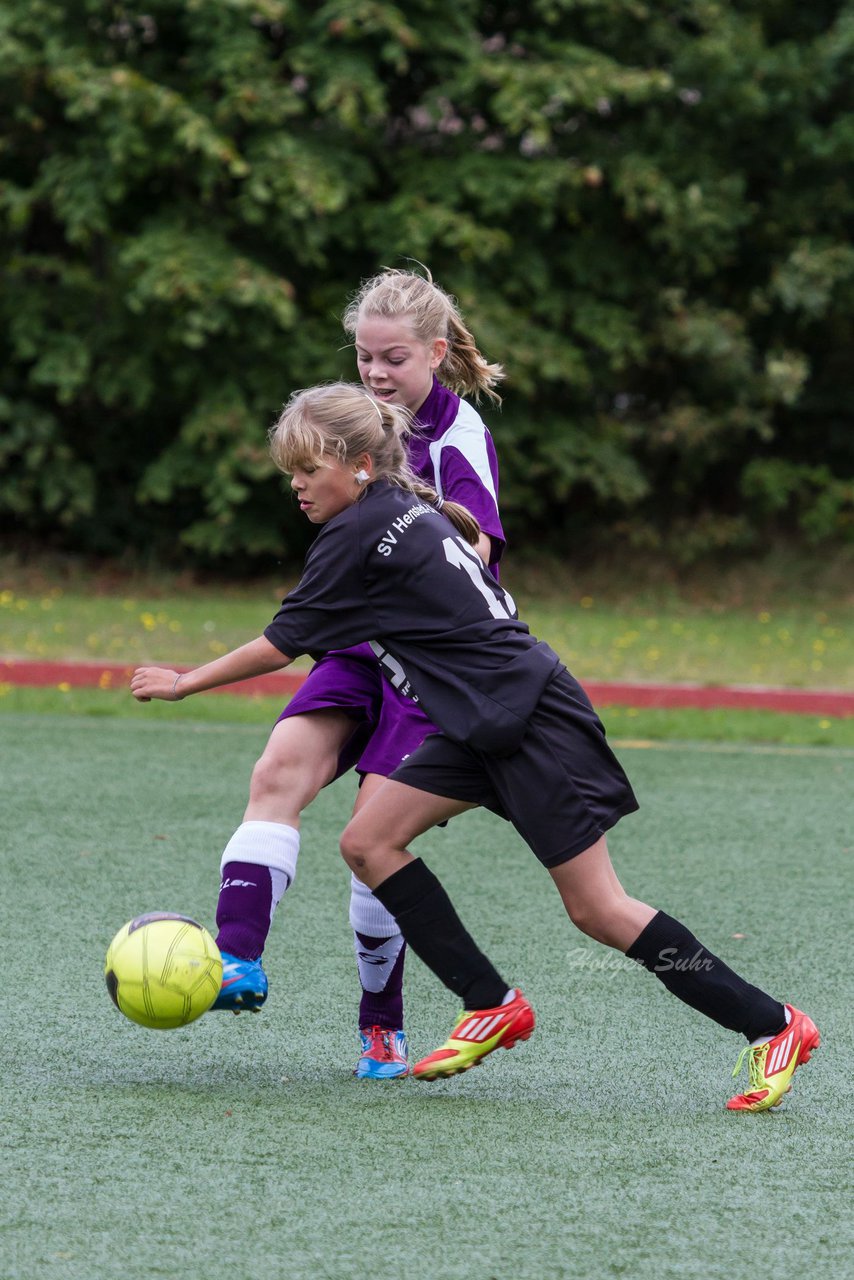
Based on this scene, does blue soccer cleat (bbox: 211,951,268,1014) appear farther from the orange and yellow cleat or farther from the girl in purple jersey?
the orange and yellow cleat

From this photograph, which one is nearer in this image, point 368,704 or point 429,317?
point 368,704

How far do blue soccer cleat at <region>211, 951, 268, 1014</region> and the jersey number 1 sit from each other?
0.89 meters

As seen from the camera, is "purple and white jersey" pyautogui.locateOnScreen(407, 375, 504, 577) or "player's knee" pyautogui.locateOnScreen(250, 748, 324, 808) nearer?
"player's knee" pyautogui.locateOnScreen(250, 748, 324, 808)

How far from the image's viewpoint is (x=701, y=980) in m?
3.45

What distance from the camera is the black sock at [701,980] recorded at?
343 centimetres

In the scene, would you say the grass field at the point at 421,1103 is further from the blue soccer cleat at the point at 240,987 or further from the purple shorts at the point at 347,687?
the purple shorts at the point at 347,687

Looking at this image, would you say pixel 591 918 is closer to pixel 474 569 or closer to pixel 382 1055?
pixel 382 1055

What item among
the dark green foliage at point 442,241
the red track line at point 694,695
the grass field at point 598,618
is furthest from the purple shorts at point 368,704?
the dark green foliage at point 442,241

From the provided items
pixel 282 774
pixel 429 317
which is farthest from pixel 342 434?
pixel 282 774

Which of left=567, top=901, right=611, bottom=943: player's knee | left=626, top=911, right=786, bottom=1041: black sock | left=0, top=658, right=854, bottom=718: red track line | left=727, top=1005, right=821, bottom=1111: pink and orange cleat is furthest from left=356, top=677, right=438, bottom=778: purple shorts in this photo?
left=0, top=658, right=854, bottom=718: red track line

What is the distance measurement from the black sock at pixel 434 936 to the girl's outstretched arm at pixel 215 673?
1.65ft

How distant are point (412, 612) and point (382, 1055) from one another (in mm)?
1009

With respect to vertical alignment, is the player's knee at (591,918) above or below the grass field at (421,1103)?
above

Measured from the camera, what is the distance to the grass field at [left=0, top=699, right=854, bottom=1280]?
8.80ft
